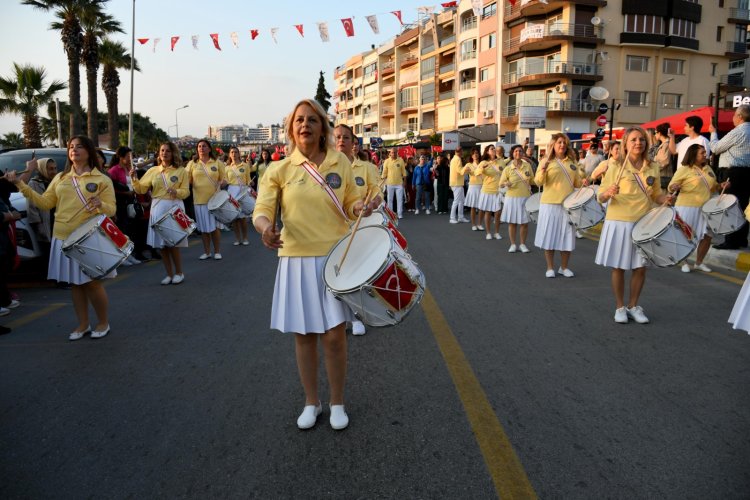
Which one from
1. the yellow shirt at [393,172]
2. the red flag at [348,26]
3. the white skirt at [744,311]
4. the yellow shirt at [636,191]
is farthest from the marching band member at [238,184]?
the red flag at [348,26]

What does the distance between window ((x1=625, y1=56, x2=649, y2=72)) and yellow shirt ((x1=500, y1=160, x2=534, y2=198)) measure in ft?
123

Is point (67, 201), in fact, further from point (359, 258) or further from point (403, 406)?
point (403, 406)

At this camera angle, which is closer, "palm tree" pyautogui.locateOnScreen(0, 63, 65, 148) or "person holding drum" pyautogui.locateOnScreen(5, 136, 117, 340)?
"person holding drum" pyautogui.locateOnScreen(5, 136, 117, 340)

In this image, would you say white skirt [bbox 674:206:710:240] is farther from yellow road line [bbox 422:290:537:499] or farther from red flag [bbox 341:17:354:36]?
red flag [bbox 341:17:354:36]

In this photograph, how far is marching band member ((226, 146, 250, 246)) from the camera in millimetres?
11570

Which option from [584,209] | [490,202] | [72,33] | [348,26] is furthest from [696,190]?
[72,33]

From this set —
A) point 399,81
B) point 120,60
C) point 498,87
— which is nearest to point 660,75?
point 498,87

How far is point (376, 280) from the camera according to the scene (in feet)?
9.84

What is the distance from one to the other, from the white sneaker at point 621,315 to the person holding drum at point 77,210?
4980mm

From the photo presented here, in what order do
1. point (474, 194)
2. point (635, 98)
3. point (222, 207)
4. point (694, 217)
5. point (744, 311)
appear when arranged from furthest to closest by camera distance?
point (635, 98) → point (474, 194) → point (222, 207) → point (694, 217) → point (744, 311)

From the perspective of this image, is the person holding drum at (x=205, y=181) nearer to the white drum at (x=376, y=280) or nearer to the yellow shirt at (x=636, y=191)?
the yellow shirt at (x=636, y=191)

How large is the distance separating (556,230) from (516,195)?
2508 mm

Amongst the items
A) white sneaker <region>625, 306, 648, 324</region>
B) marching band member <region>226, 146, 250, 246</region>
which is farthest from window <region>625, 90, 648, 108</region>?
white sneaker <region>625, 306, 648, 324</region>

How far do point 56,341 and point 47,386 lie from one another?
49.5 inches
